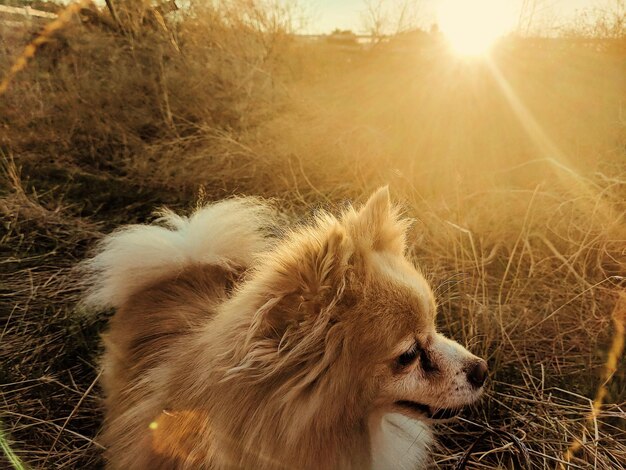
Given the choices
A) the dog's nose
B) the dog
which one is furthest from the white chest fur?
the dog's nose

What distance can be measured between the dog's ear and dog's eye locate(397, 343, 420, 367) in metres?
0.40

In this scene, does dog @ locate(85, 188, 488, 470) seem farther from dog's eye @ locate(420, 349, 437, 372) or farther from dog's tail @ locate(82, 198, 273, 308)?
dog's tail @ locate(82, 198, 273, 308)

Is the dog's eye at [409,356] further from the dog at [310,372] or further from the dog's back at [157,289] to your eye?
the dog's back at [157,289]

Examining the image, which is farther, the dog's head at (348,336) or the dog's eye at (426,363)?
the dog's eye at (426,363)

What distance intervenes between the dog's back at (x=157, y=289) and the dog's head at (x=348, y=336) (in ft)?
2.00

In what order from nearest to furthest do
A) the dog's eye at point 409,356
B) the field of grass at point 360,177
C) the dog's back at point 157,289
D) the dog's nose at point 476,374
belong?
the dog's eye at point 409,356
the dog's nose at point 476,374
the dog's back at point 157,289
the field of grass at point 360,177

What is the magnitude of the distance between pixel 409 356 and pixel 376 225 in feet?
1.69

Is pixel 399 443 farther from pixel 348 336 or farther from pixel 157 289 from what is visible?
pixel 157 289

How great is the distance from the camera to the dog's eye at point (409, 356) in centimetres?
144

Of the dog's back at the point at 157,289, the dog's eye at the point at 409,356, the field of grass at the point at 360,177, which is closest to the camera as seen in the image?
the dog's eye at the point at 409,356

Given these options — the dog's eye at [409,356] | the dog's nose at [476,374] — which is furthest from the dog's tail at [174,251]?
the dog's nose at [476,374]

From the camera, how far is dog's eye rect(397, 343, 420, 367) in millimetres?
1443

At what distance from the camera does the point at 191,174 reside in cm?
481

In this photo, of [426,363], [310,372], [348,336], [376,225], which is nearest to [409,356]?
[426,363]
